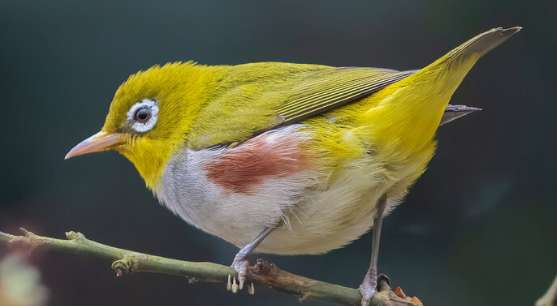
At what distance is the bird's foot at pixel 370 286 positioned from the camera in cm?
115

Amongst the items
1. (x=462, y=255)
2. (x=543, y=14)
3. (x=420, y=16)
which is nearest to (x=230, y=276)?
(x=462, y=255)

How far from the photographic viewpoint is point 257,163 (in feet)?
3.91

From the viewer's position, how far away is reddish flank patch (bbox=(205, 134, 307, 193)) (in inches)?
46.8

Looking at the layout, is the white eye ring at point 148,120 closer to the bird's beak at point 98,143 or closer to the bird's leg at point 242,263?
the bird's beak at point 98,143

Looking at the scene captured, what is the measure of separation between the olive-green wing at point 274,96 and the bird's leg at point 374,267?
0.21 m

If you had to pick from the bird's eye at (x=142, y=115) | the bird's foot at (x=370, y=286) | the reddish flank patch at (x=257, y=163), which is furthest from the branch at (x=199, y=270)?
the bird's eye at (x=142, y=115)

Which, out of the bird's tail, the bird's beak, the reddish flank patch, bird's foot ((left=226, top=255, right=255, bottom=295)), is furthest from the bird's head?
the bird's tail

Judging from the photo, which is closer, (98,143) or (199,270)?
(199,270)

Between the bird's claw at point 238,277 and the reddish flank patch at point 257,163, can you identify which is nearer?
the bird's claw at point 238,277

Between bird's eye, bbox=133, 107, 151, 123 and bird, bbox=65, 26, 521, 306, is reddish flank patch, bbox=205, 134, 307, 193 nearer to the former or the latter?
bird, bbox=65, 26, 521, 306

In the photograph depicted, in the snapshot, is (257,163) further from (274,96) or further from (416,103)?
(416,103)

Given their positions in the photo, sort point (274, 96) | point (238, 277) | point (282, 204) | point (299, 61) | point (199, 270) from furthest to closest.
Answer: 1. point (299, 61)
2. point (274, 96)
3. point (282, 204)
4. point (238, 277)
5. point (199, 270)

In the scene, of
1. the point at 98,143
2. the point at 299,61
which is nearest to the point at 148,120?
the point at 98,143

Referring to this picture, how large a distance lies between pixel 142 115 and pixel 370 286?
1.64 feet
